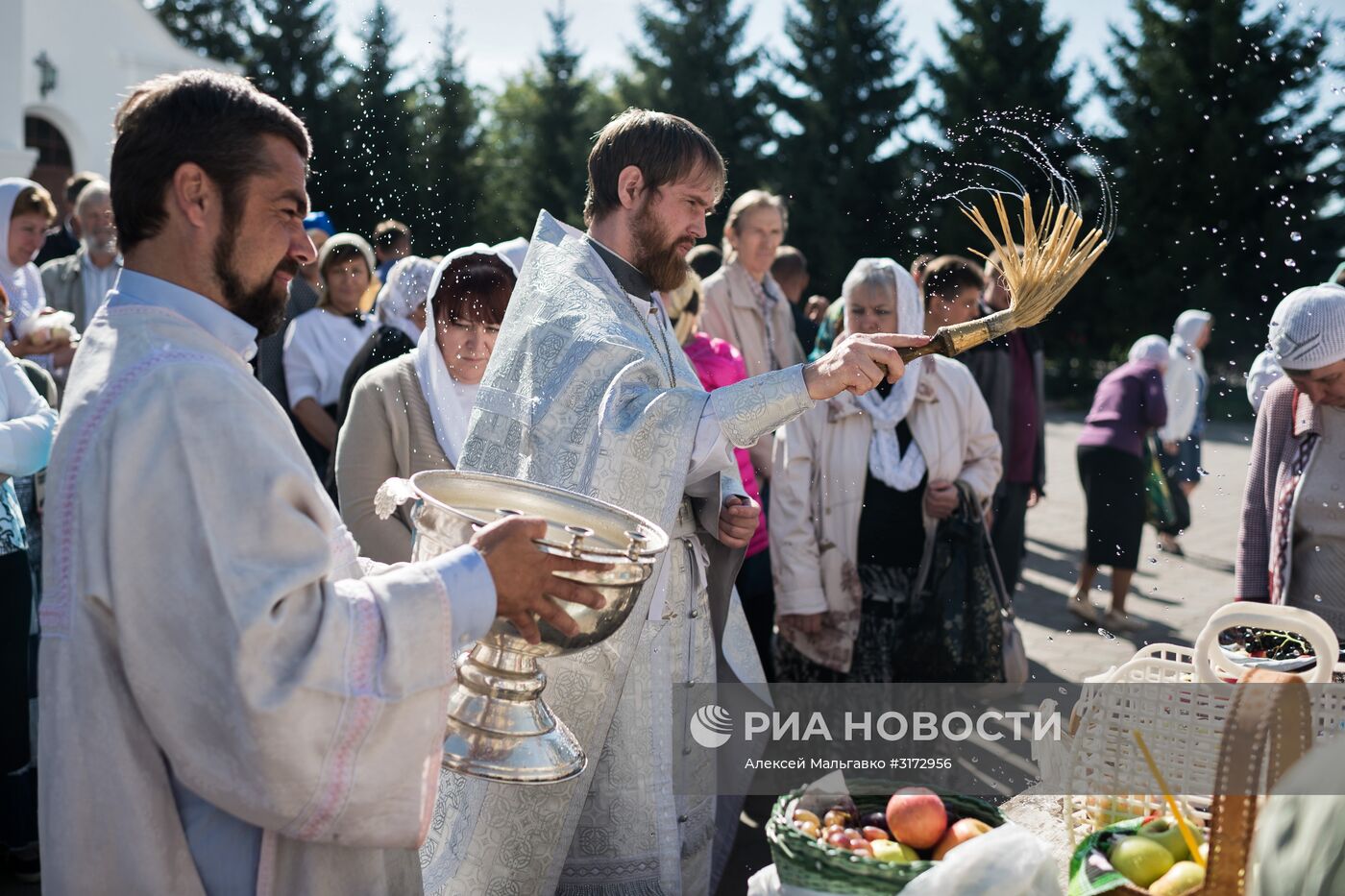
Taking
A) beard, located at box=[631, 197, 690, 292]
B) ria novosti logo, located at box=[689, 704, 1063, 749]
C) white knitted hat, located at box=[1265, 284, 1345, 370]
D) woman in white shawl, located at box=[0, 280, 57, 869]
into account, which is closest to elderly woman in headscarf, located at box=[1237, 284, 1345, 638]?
white knitted hat, located at box=[1265, 284, 1345, 370]

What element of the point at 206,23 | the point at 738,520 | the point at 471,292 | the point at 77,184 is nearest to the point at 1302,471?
the point at 738,520

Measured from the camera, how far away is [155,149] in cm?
167

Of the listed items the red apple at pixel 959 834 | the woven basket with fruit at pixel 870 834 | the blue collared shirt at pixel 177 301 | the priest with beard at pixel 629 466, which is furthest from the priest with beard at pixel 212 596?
the priest with beard at pixel 629 466

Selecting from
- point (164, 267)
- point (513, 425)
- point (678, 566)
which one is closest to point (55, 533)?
point (164, 267)

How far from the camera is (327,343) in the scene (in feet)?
19.6

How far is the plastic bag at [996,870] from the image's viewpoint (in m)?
1.81

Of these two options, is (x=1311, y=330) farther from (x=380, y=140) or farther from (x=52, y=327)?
(x=52, y=327)

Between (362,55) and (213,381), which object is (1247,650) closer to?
(213,381)

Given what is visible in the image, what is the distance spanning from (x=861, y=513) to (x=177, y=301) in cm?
341

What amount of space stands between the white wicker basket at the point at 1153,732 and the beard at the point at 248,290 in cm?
175

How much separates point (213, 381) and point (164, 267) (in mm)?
219

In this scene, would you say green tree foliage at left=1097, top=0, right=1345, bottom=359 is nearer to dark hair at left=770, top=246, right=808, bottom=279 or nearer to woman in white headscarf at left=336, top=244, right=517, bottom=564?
dark hair at left=770, top=246, right=808, bottom=279

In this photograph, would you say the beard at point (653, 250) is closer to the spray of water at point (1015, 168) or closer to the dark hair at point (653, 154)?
the dark hair at point (653, 154)

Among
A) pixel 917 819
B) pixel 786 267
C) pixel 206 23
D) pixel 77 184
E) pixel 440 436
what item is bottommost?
pixel 917 819
